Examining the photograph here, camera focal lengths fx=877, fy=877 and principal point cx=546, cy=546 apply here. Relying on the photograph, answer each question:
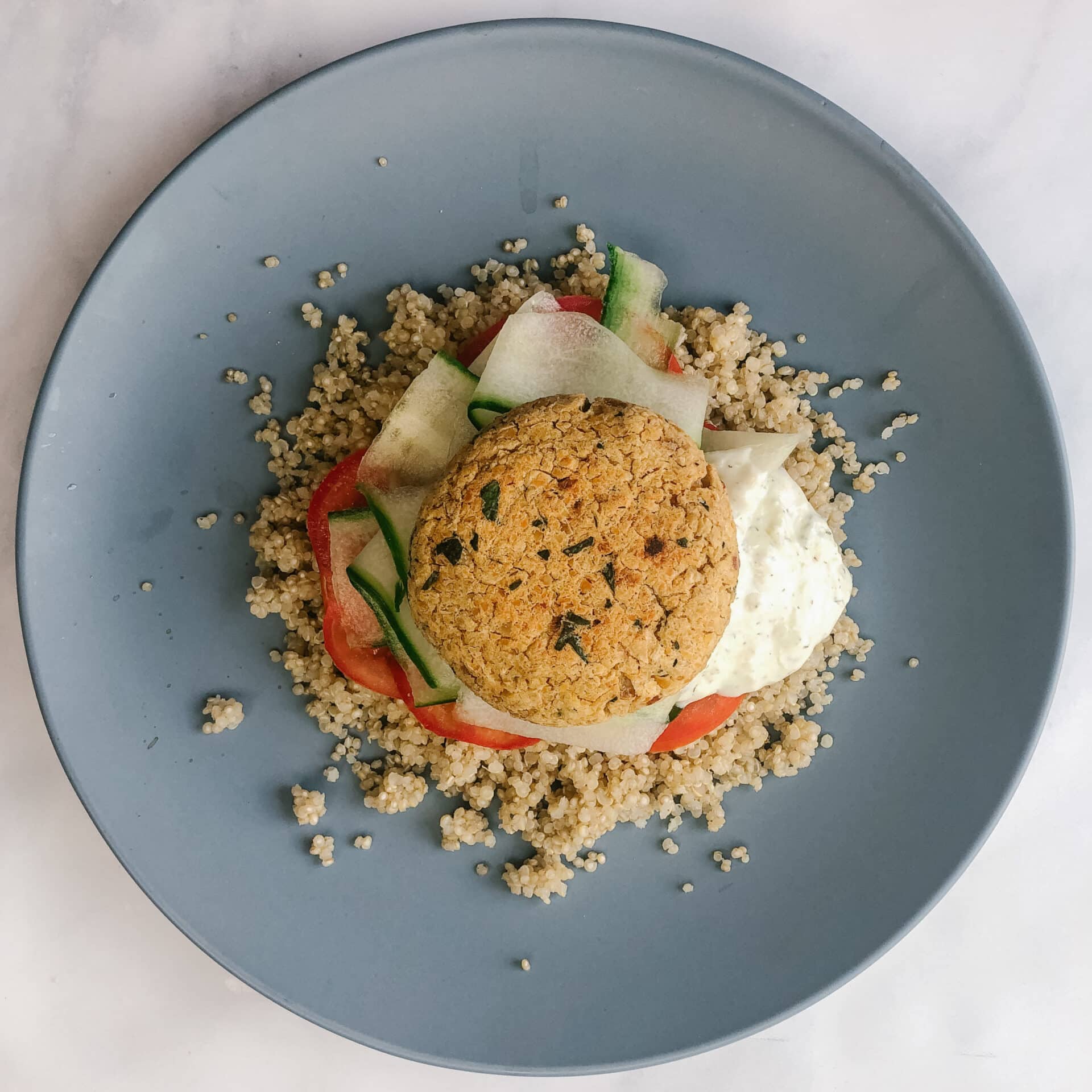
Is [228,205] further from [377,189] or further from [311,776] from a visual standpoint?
[311,776]

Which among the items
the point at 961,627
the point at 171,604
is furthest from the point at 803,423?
the point at 171,604

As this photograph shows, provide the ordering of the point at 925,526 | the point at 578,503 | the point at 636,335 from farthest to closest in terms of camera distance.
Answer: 1. the point at 925,526
2. the point at 636,335
3. the point at 578,503

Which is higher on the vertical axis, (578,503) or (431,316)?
(431,316)

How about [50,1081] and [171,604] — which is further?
[50,1081]

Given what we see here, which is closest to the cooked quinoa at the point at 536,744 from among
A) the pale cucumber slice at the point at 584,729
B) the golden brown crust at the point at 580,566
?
the pale cucumber slice at the point at 584,729

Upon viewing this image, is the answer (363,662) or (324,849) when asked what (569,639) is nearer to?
A: (363,662)

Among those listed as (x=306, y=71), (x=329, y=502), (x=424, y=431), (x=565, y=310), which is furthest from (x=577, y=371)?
(x=306, y=71)

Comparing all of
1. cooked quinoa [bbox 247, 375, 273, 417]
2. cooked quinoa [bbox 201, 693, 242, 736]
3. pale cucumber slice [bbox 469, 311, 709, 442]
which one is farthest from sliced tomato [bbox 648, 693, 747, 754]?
cooked quinoa [bbox 247, 375, 273, 417]
